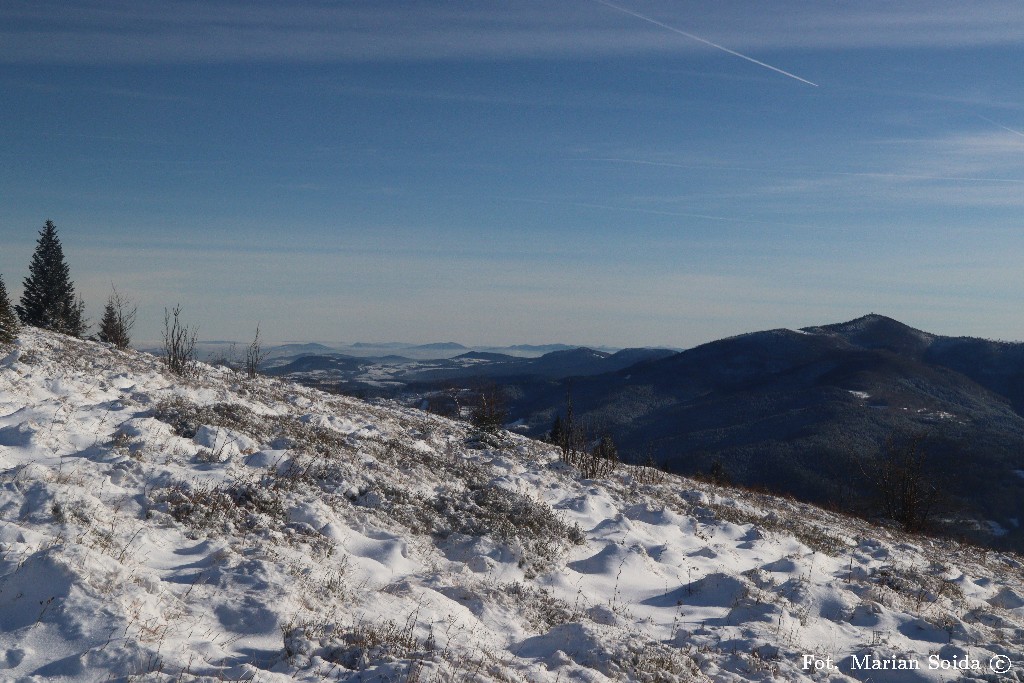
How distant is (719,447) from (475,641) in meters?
130

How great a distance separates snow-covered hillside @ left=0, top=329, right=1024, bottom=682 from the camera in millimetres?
5352

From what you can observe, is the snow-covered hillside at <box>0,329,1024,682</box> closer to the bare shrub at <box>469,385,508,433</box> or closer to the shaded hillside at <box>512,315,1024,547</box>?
the bare shrub at <box>469,385,508,433</box>

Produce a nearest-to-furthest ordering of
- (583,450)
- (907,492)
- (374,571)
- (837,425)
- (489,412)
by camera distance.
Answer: (374,571) → (583,450) → (489,412) → (907,492) → (837,425)

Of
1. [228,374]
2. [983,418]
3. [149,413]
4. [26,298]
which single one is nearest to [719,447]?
[983,418]

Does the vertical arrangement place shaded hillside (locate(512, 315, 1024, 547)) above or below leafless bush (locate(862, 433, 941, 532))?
below

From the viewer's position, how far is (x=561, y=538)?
1034cm

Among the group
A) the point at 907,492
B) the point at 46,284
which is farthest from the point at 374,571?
the point at 46,284

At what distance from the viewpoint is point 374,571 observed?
768 centimetres

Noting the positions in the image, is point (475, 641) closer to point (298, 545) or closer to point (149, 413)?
point (298, 545)

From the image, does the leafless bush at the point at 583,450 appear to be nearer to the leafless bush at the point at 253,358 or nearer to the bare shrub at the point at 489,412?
the bare shrub at the point at 489,412

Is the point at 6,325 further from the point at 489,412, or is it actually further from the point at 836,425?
the point at 836,425

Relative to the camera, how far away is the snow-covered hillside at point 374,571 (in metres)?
5.35

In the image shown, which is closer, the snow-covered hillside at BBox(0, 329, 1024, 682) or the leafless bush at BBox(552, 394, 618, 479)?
the snow-covered hillside at BBox(0, 329, 1024, 682)

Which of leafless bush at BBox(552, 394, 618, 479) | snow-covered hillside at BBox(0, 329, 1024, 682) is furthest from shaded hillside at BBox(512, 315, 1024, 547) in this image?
snow-covered hillside at BBox(0, 329, 1024, 682)
